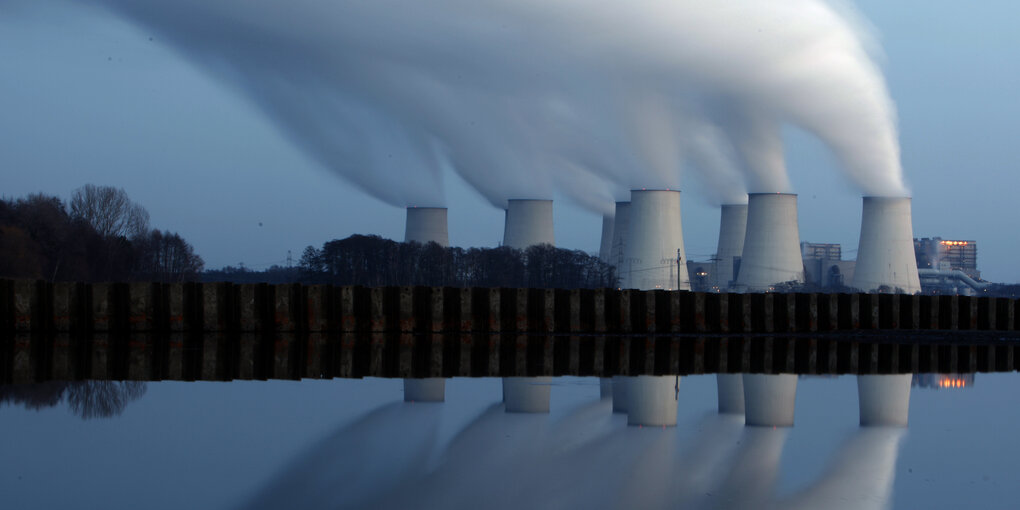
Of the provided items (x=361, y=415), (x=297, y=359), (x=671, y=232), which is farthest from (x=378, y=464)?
(x=671, y=232)

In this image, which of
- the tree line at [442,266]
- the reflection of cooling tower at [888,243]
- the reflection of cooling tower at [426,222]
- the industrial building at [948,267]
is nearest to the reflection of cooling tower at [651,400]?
the reflection of cooling tower at [888,243]

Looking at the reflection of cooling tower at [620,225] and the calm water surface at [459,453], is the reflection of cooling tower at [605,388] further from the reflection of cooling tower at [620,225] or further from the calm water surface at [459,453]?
the reflection of cooling tower at [620,225]

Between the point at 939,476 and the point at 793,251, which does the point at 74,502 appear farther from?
the point at 793,251

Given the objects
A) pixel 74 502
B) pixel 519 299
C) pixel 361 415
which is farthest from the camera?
pixel 519 299

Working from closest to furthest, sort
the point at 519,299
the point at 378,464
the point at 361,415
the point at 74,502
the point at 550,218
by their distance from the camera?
the point at 74,502 → the point at 378,464 → the point at 361,415 → the point at 519,299 → the point at 550,218

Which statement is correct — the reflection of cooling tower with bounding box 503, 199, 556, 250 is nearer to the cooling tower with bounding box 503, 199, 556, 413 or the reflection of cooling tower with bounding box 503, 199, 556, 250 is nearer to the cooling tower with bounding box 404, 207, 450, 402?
the cooling tower with bounding box 503, 199, 556, 413
